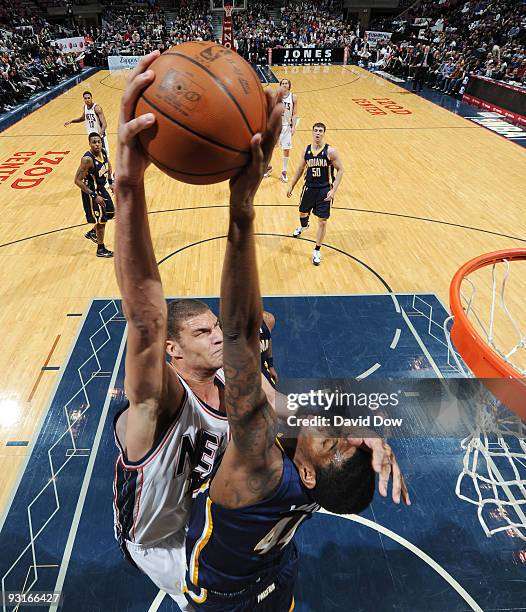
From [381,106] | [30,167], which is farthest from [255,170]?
[381,106]

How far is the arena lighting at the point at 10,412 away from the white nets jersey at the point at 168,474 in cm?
242

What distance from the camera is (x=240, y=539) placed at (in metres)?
1.75

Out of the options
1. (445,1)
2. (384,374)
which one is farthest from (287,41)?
(384,374)

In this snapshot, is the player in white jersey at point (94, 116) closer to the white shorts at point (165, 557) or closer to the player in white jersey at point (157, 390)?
the player in white jersey at point (157, 390)

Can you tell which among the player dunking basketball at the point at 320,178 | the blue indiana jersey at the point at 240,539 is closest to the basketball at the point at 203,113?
the blue indiana jersey at the point at 240,539

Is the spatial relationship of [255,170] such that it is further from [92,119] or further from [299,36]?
[299,36]

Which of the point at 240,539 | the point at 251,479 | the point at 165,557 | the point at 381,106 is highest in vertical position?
the point at 251,479

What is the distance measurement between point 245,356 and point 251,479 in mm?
478

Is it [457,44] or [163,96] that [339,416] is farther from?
[457,44]

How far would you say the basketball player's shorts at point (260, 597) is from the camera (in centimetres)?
204

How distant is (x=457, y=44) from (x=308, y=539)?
23.2 m

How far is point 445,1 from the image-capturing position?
2884 cm

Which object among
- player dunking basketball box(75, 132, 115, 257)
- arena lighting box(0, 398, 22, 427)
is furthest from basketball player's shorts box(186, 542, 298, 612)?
player dunking basketball box(75, 132, 115, 257)

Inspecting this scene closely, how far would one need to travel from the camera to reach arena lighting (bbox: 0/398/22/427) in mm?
4074
